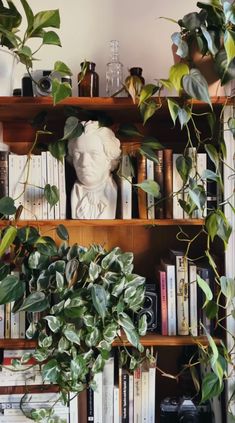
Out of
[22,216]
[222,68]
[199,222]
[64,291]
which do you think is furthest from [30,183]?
[222,68]

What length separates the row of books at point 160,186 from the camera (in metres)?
1.22

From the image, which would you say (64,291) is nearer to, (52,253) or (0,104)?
(52,253)

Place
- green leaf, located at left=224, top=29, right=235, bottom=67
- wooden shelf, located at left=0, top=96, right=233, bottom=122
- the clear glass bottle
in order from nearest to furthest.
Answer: green leaf, located at left=224, top=29, right=235, bottom=67 < wooden shelf, located at left=0, top=96, right=233, bottom=122 < the clear glass bottle

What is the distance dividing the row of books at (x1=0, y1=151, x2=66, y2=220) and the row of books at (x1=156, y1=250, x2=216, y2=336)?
39 cm

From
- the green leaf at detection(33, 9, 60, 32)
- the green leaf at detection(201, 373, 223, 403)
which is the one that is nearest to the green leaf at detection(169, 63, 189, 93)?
the green leaf at detection(33, 9, 60, 32)

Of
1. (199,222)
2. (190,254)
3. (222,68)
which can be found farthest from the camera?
(190,254)

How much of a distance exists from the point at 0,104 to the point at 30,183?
24 centimetres

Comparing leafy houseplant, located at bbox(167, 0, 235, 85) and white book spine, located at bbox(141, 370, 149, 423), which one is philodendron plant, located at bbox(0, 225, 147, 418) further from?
leafy houseplant, located at bbox(167, 0, 235, 85)

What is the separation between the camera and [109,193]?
1.24m

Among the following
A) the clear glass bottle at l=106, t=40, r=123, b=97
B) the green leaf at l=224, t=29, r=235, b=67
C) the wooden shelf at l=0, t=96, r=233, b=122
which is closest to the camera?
the green leaf at l=224, t=29, r=235, b=67

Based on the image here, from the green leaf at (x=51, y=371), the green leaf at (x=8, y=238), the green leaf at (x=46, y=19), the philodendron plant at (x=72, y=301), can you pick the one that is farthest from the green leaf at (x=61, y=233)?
the green leaf at (x=46, y=19)

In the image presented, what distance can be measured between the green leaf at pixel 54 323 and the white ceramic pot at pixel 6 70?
0.65m

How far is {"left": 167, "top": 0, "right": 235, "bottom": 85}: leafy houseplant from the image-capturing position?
1.06 metres

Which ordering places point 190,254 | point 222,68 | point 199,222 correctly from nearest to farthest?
point 222,68, point 199,222, point 190,254
